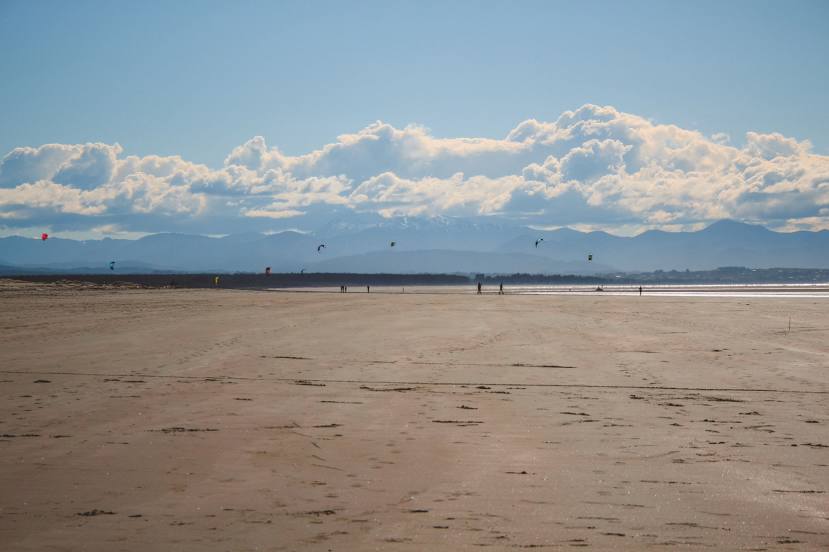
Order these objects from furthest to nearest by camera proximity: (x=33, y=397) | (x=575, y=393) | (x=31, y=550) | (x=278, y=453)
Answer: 1. (x=575, y=393)
2. (x=33, y=397)
3. (x=278, y=453)
4. (x=31, y=550)

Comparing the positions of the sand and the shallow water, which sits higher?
the shallow water

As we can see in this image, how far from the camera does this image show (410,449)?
9.15 metres

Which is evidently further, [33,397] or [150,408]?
[33,397]

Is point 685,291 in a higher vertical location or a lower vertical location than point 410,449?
higher

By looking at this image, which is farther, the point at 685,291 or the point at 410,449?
the point at 685,291

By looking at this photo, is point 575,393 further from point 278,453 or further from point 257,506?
point 257,506

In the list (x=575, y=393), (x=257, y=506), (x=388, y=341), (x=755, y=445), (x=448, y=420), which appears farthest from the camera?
(x=388, y=341)

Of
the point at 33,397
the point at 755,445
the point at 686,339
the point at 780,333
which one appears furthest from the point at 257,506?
the point at 780,333

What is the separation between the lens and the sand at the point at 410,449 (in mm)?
6242

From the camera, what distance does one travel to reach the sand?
6.24m

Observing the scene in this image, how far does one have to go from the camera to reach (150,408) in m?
11.8

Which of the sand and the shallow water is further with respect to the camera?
the shallow water

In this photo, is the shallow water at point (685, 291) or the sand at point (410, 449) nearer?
the sand at point (410, 449)

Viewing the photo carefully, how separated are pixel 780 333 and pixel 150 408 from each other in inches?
906
